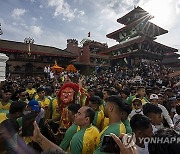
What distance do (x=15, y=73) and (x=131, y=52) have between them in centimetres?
1466

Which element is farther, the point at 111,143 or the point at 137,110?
the point at 137,110

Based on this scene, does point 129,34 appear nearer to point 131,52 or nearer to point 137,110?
point 131,52

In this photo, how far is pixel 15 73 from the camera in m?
28.3

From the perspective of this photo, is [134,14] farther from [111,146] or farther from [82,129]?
[111,146]

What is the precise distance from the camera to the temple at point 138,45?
28.7 m

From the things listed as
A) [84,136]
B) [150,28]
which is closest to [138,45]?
[150,28]

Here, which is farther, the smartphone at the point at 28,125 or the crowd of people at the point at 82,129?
the smartphone at the point at 28,125

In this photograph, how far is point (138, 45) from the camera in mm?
28828

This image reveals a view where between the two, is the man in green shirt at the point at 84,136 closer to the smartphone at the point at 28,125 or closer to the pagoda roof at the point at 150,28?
the smartphone at the point at 28,125

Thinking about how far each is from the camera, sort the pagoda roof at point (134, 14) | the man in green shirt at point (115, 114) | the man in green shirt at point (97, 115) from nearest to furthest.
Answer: the man in green shirt at point (115, 114) → the man in green shirt at point (97, 115) → the pagoda roof at point (134, 14)

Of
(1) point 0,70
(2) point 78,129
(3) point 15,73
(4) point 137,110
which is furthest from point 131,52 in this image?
(2) point 78,129

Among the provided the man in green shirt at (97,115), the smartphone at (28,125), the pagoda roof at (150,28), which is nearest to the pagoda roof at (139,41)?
the pagoda roof at (150,28)

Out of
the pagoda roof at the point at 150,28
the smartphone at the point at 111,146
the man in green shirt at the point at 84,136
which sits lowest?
the man in green shirt at the point at 84,136

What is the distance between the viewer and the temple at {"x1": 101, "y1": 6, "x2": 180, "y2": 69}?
94.0 feet
